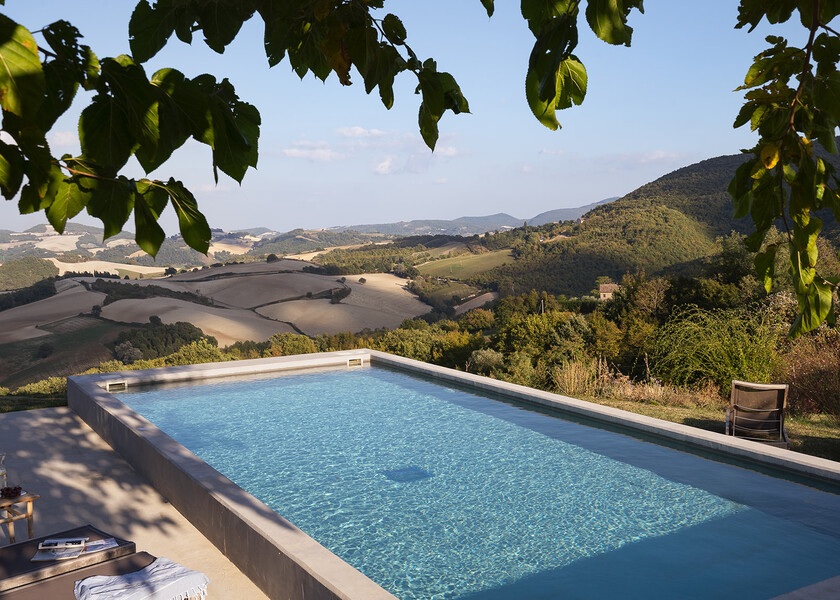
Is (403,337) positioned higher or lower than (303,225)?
lower

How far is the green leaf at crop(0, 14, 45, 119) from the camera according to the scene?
1.83ft

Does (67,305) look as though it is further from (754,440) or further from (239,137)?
(239,137)

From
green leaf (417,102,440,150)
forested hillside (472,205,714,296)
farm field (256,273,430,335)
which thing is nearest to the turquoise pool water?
green leaf (417,102,440,150)

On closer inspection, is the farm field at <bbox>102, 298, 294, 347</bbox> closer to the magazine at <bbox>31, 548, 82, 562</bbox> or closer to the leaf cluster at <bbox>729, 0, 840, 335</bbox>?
the magazine at <bbox>31, 548, 82, 562</bbox>

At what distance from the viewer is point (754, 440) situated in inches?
231

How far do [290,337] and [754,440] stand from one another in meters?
10.5

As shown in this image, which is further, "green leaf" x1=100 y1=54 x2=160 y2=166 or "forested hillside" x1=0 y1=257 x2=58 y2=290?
"forested hillside" x1=0 y1=257 x2=58 y2=290

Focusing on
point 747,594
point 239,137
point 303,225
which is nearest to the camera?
point 239,137

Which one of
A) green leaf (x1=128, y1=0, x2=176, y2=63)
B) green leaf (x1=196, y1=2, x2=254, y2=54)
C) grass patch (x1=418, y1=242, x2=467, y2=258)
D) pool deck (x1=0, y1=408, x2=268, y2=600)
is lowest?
pool deck (x1=0, y1=408, x2=268, y2=600)

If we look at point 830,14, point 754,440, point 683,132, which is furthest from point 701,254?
point 830,14

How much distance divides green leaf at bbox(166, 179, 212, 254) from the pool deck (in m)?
3.08

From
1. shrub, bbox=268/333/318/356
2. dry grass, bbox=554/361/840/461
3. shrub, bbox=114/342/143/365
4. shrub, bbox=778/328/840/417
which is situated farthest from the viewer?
shrub, bbox=114/342/143/365

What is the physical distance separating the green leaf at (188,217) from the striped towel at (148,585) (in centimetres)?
253

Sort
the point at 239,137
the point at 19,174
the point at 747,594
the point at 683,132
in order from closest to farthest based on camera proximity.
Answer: the point at 19,174 < the point at 239,137 < the point at 747,594 < the point at 683,132
